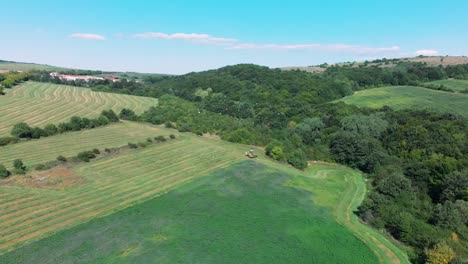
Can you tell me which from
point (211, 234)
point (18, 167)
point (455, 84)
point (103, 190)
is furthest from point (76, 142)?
point (455, 84)

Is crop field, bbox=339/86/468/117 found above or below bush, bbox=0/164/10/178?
below

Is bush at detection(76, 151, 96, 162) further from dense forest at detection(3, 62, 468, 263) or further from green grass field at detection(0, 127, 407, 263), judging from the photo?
dense forest at detection(3, 62, 468, 263)

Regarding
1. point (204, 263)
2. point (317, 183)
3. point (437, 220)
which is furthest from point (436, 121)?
Result: point (204, 263)

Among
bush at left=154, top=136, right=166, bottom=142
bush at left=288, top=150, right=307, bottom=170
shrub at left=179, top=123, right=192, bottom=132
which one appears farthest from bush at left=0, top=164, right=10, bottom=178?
shrub at left=179, top=123, right=192, bottom=132

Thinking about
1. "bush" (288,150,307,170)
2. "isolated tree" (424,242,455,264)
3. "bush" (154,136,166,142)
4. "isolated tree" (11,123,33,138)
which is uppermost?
"isolated tree" (11,123,33,138)

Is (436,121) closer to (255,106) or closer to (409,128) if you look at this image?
(409,128)

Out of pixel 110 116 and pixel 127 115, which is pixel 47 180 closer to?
pixel 110 116
